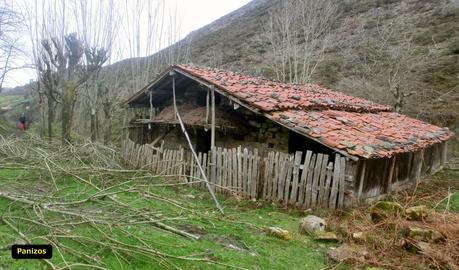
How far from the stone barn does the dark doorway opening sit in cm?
3

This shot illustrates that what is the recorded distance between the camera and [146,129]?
41.3 feet

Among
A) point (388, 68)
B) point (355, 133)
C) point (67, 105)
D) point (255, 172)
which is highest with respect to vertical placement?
point (388, 68)

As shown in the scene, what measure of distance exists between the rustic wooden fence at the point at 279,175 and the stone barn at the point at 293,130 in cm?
7

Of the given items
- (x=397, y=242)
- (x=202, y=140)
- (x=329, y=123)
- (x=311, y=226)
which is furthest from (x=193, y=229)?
(x=202, y=140)

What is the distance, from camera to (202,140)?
404 inches

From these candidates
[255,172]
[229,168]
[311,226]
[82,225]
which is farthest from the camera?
[229,168]

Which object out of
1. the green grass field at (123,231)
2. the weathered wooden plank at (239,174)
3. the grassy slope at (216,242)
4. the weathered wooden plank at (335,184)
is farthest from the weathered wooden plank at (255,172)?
the weathered wooden plank at (335,184)

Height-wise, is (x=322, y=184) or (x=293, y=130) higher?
(x=293, y=130)

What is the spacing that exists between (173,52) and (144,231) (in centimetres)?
1811

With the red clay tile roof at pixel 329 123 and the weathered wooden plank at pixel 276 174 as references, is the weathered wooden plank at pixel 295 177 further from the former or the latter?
the red clay tile roof at pixel 329 123

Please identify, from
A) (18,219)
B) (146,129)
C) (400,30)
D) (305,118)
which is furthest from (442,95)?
(18,219)

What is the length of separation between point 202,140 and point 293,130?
11.9 ft

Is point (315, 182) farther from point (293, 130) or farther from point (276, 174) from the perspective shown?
point (293, 130)

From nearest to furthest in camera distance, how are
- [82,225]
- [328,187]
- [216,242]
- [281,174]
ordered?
[82,225]
[216,242]
[328,187]
[281,174]
